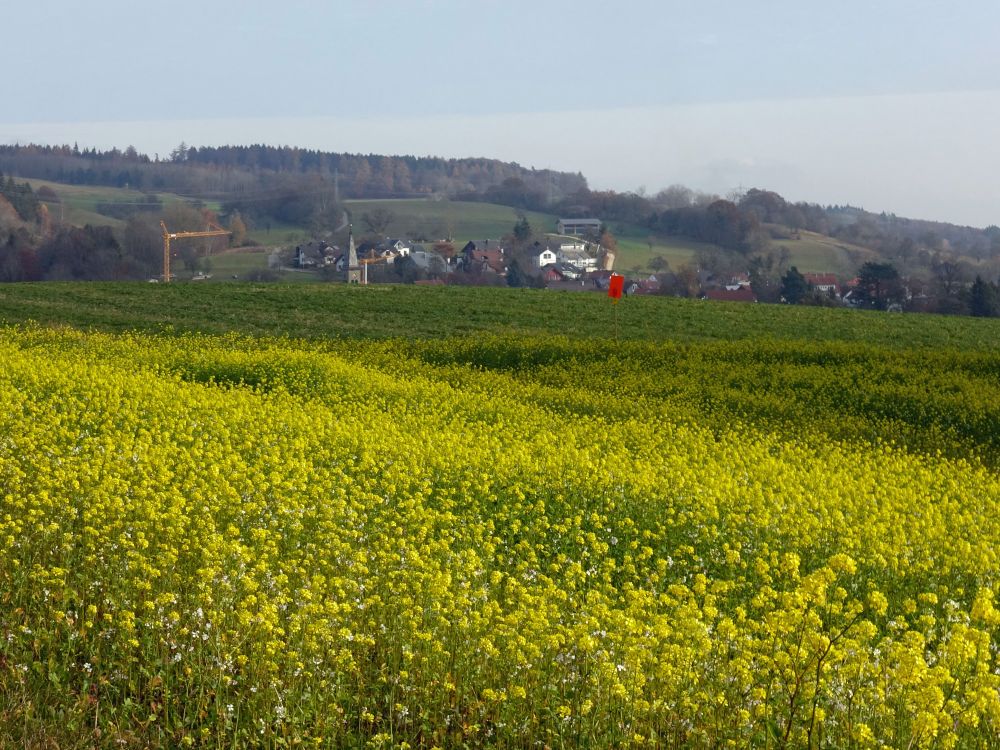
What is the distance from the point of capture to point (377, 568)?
7.96 m

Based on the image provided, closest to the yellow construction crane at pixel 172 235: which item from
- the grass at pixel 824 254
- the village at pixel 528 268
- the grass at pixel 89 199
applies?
the village at pixel 528 268

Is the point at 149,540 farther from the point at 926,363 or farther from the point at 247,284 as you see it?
the point at 247,284

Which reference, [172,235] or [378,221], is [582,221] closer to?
[378,221]

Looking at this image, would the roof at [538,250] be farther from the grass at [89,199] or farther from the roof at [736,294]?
the grass at [89,199]

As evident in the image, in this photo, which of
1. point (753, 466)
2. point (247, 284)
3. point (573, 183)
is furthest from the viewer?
point (573, 183)

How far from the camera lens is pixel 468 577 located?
27.5 feet

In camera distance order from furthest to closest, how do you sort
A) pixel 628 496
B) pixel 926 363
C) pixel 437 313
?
pixel 437 313 → pixel 926 363 → pixel 628 496

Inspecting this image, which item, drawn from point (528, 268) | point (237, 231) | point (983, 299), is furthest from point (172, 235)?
point (983, 299)

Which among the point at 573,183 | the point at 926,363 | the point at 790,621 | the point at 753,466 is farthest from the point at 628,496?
the point at 573,183

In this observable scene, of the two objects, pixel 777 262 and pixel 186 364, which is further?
pixel 777 262

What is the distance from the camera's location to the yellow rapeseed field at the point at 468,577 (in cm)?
582

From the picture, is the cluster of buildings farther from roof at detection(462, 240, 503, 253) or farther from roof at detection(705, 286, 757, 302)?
roof at detection(705, 286, 757, 302)

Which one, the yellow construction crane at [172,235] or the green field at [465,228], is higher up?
the green field at [465,228]

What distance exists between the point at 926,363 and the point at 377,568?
23.0 meters
